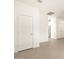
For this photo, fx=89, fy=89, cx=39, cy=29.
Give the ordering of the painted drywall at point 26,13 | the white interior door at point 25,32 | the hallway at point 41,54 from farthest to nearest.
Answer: the white interior door at point 25,32
the painted drywall at point 26,13
the hallway at point 41,54

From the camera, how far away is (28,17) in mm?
5312

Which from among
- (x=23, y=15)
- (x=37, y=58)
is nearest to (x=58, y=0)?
Result: (x=23, y=15)

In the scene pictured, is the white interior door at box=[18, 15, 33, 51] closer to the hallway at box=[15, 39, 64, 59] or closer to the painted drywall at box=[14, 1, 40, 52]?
the painted drywall at box=[14, 1, 40, 52]

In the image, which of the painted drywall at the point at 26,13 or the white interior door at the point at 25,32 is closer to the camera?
the painted drywall at the point at 26,13

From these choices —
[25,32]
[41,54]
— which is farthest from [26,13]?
[41,54]

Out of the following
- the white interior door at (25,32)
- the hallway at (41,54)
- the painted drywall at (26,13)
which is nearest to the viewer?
the hallway at (41,54)

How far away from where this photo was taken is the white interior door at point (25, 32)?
192 inches

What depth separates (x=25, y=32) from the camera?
203 inches

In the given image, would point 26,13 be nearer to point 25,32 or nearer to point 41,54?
point 25,32

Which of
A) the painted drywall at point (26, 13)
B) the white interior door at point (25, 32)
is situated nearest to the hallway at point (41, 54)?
the white interior door at point (25, 32)

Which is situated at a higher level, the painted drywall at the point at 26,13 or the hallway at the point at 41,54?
the painted drywall at the point at 26,13

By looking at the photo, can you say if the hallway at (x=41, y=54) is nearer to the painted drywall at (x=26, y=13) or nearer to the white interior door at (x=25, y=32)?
the white interior door at (x=25, y=32)
